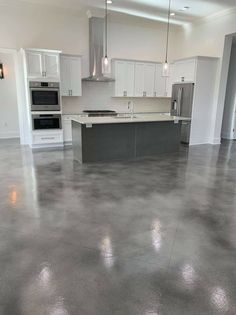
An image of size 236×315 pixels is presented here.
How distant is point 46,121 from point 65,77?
135 cm

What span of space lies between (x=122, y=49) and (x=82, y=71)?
1.51 m

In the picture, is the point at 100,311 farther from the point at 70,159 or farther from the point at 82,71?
the point at 82,71

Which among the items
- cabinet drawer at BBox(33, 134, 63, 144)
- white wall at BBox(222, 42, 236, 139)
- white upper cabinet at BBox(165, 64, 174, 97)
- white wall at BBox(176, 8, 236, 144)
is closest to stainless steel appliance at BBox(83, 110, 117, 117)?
cabinet drawer at BBox(33, 134, 63, 144)

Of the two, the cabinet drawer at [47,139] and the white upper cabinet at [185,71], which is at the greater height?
the white upper cabinet at [185,71]

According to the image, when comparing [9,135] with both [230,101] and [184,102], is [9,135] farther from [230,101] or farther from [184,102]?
[230,101]

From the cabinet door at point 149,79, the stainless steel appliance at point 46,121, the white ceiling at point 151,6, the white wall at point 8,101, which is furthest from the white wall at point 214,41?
the white wall at point 8,101

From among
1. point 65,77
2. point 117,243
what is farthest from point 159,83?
point 117,243

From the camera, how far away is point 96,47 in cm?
691

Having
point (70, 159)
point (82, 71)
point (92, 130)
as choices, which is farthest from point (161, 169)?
point (82, 71)

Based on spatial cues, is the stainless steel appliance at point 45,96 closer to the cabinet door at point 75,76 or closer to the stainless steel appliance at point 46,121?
the stainless steel appliance at point 46,121

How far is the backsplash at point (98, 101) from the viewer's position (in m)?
7.25

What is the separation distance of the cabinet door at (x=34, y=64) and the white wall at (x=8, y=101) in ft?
7.75

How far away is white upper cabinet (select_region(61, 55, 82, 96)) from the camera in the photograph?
6.56 metres

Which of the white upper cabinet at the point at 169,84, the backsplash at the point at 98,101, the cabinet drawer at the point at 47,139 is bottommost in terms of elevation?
the cabinet drawer at the point at 47,139
